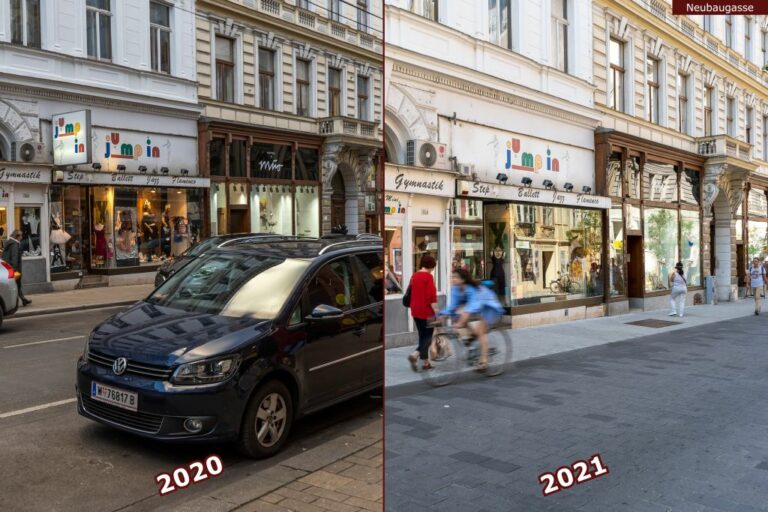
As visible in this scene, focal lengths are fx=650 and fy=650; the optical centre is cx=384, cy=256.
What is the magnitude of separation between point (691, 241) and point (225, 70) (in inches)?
116

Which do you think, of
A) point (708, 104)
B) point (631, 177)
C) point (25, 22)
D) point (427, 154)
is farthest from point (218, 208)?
point (631, 177)

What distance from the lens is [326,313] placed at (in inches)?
78.8

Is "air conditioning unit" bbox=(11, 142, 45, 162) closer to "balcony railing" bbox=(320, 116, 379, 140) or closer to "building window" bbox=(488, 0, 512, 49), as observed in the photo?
"balcony railing" bbox=(320, 116, 379, 140)

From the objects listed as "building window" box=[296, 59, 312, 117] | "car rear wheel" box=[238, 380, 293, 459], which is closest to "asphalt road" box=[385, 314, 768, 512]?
"car rear wheel" box=[238, 380, 293, 459]

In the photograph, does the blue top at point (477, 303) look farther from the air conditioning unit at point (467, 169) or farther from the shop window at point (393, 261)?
the air conditioning unit at point (467, 169)

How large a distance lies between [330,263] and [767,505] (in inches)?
49.8

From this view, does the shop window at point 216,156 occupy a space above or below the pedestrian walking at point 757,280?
above

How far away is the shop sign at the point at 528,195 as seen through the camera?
1262 mm

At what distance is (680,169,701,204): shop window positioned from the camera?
323 centimetres

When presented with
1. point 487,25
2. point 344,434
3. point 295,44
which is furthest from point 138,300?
point 487,25

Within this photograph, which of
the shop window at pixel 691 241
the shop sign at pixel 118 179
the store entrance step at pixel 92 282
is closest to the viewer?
the shop sign at pixel 118 179

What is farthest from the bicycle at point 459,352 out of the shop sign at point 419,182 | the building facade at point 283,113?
the building facade at point 283,113

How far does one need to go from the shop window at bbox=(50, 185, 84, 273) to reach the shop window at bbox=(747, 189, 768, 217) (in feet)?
8.37

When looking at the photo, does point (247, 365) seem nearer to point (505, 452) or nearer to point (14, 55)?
point (505, 452)
